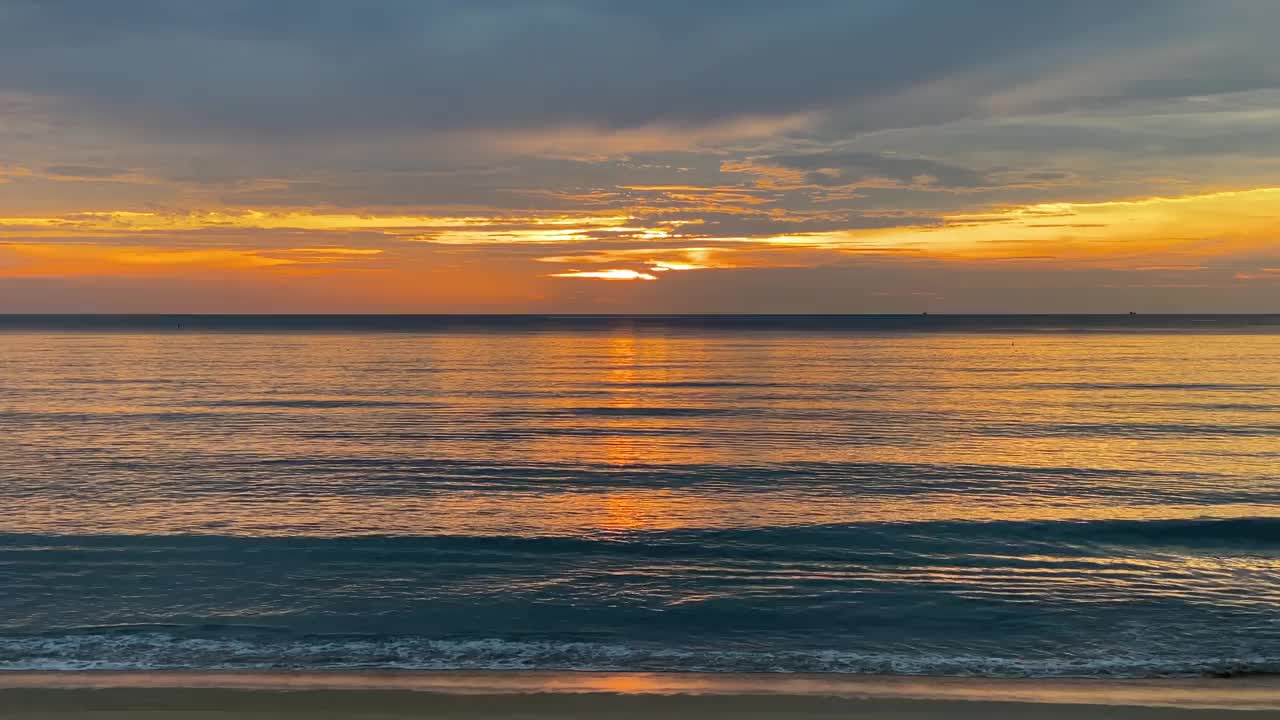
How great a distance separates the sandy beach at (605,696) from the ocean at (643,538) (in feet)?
2.80

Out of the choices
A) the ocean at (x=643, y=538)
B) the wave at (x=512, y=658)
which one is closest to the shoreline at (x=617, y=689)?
the wave at (x=512, y=658)

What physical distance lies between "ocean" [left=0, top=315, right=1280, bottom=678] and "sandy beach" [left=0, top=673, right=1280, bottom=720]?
85 cm

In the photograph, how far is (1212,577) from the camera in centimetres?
1872

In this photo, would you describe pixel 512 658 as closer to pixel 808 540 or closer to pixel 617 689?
pixel 617 689

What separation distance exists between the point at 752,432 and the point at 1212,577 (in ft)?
71.9

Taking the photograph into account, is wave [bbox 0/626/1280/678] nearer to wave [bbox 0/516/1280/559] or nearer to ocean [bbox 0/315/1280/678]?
ocean [bbox 0/315/1280/678]

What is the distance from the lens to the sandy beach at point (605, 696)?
450 inches

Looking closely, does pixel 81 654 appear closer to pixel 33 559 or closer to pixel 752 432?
pixel 33 559

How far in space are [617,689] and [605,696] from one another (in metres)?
0.40

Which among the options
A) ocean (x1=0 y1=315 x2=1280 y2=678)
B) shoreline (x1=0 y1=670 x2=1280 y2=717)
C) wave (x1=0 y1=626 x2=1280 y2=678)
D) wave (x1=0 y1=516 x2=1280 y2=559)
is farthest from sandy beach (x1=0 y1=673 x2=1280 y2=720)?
wave (x1=0 y1=516 x2=1280 y2=559)

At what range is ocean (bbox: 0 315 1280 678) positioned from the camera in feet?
48.9

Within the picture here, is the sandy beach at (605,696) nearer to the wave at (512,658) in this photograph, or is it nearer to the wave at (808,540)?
the wave at (512,658)

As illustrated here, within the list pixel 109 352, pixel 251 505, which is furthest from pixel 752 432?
pixel 109 352

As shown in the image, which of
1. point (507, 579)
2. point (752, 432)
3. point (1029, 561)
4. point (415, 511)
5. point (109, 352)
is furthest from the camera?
point (109, 352)
